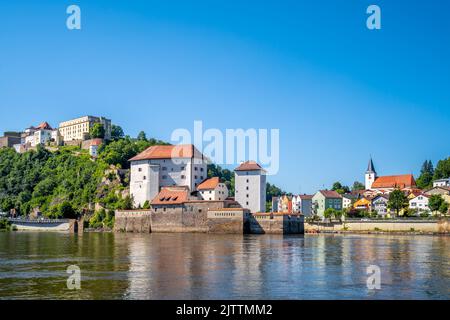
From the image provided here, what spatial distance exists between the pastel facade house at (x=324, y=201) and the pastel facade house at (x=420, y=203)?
18.1m

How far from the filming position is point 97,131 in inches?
5261

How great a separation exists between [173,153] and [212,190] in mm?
11794

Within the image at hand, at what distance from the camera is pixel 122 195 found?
321 feet

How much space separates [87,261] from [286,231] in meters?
45.2

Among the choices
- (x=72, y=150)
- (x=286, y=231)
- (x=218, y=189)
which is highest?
(x=72, y=150)

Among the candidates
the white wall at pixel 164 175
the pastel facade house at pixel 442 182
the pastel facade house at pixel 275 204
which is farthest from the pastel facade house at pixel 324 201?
the white wall at pixel 164 175

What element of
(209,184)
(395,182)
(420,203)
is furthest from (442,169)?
(209,184)

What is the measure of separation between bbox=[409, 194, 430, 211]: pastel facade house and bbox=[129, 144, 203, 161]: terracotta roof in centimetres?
4322

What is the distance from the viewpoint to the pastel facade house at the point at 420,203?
3962 inches

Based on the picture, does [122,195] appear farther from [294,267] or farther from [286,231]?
[294,267]

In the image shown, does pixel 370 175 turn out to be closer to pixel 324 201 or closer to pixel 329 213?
pixel 324 201

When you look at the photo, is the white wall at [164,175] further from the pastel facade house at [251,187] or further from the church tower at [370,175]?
the church tower at [370,175]

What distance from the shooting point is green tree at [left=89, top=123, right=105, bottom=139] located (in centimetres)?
13350
